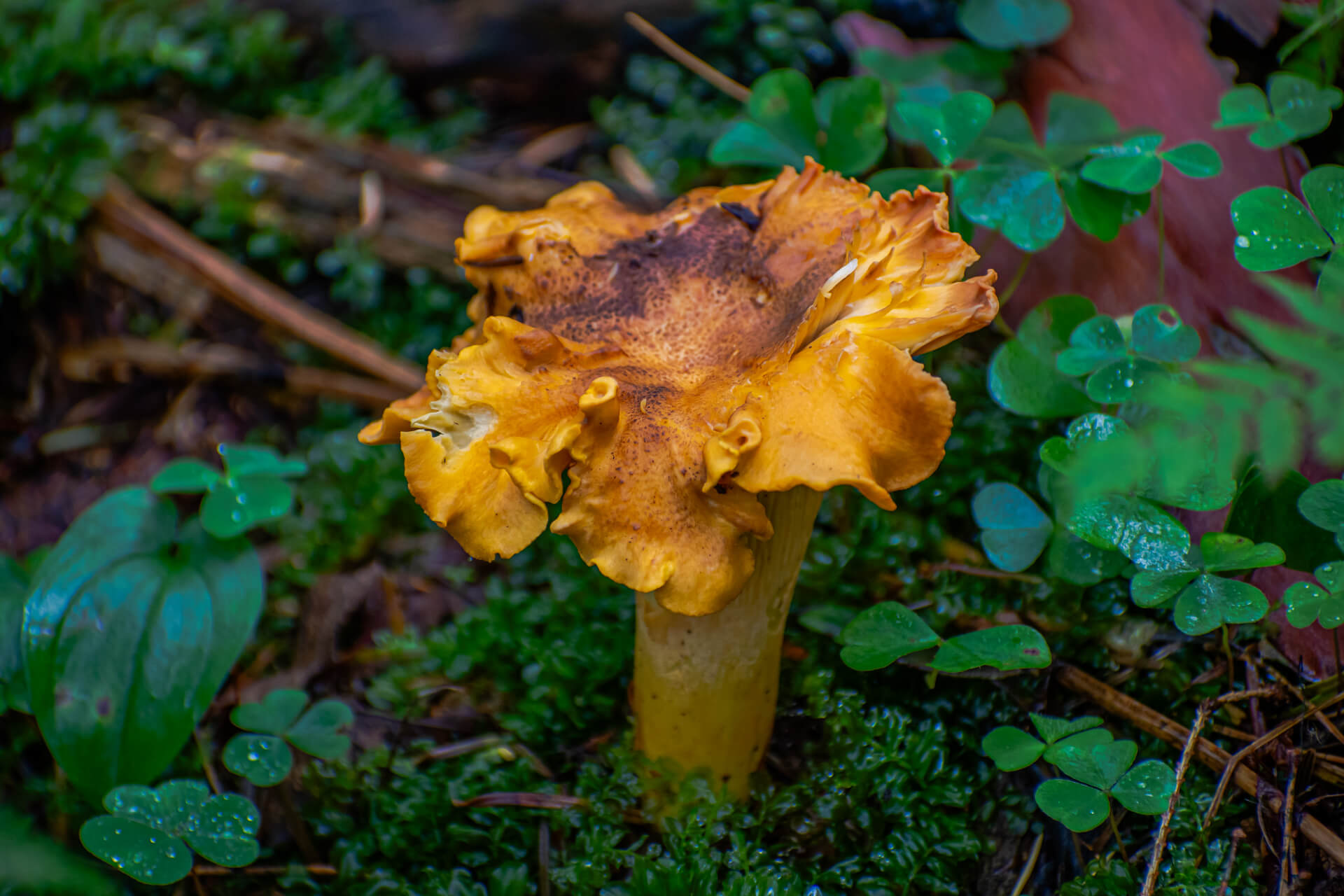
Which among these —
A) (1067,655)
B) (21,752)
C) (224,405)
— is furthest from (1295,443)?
(224,405)

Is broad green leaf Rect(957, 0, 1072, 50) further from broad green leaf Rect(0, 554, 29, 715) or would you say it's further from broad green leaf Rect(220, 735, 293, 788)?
broad green leaf Rect(0, 554, 29, 715)

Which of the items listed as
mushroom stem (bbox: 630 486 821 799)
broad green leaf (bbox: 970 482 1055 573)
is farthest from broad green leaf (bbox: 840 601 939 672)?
broad green leaf (bbox: 970 482 1055 573)

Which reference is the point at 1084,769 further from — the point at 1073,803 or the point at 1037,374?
the point at 1037,374

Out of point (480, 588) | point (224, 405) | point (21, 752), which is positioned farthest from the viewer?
point (224, 405)

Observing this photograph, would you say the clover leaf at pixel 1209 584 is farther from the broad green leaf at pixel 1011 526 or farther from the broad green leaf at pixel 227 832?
the broad green leaf at pixel 227 832

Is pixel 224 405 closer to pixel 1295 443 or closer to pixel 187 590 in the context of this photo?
pixel 187 590
